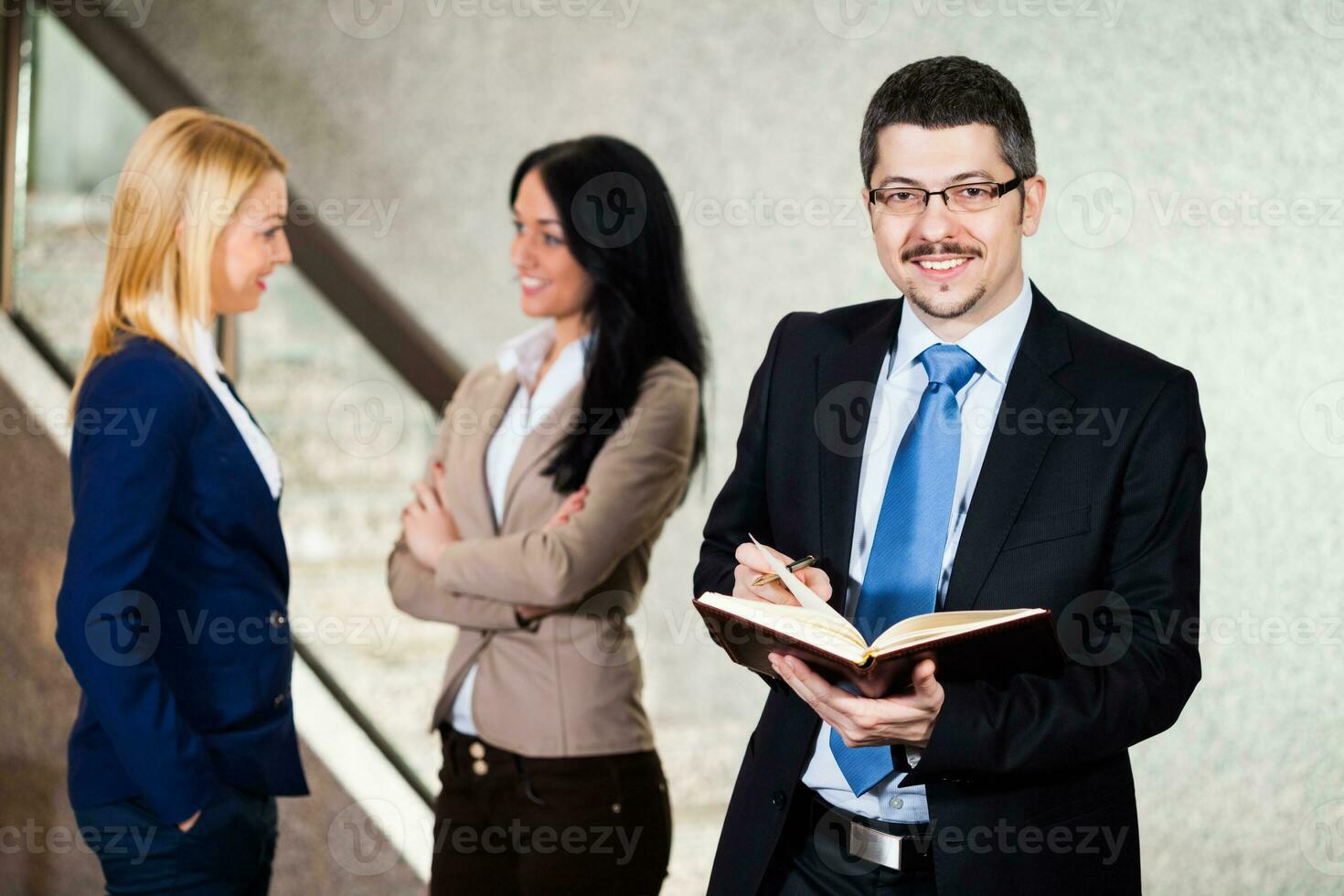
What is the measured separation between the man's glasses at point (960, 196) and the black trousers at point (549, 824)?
111cm

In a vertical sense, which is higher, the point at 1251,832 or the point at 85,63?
the point at 85,63

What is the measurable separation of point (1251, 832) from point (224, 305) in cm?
232

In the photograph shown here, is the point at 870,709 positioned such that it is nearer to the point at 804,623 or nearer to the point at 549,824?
the point at 804,623

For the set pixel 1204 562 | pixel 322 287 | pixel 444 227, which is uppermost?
pixel 444 227

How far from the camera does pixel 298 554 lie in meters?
3.66

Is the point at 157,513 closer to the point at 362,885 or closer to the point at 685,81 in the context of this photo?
the point at 362,885

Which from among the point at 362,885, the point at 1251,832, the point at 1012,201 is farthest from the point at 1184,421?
the point at 362,885

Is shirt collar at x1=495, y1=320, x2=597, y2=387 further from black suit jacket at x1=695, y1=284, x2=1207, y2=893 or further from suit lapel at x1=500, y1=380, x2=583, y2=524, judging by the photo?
black suit jacket at x1=695, y1=284, x2=1207, y2=893

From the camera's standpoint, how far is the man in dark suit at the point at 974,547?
1343 mm

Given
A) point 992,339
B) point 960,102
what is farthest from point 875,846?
point 960,102

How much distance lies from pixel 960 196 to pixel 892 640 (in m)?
0.55

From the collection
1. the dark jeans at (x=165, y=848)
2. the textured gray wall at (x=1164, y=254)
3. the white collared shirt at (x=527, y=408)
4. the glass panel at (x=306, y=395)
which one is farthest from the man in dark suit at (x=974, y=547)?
the glass panel at (x=306, y=395)

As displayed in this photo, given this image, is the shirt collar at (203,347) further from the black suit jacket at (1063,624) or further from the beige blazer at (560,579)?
the black suit jacket at (1063,624)

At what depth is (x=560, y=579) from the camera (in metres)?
2.11
